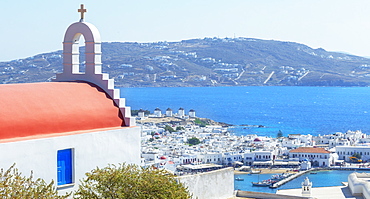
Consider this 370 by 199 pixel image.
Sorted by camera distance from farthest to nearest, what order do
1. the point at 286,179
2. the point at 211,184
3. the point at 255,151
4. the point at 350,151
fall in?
the point at 350,151, the point at 255,151, the point at 286,179, the point at 211,184

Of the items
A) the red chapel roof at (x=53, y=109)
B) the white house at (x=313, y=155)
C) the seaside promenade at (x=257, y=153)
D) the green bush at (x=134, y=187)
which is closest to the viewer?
the green bush at (x=134, y=187)

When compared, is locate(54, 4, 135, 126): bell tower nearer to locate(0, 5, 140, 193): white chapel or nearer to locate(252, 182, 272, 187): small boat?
locate(0, 5, 140, 193): white chapel

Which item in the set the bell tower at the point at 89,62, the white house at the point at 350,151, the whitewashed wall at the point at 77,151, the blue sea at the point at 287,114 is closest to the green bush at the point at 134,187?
the whitewashed wall at the point at 77,151

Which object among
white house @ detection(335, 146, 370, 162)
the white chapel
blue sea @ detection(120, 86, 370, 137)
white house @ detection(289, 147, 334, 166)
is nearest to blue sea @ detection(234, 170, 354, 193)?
white house @ detection(289, 147, 334, 166)

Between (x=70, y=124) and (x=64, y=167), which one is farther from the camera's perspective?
(x=70, y=124)

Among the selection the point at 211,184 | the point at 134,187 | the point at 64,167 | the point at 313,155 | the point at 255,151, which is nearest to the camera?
the point at 134,187

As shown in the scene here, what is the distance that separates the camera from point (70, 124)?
26.9 feet

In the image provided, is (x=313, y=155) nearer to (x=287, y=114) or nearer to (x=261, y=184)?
(x=261, y=184)

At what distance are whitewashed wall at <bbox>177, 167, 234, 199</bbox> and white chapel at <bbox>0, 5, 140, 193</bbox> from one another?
847mm

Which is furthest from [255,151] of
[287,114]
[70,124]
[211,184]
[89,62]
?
[287,114]

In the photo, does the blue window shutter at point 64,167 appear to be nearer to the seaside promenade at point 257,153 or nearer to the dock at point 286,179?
the dock at point 286,179

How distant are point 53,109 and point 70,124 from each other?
0.30 metres

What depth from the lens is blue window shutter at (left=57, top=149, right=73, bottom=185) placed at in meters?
7.89

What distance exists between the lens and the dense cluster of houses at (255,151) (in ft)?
167
